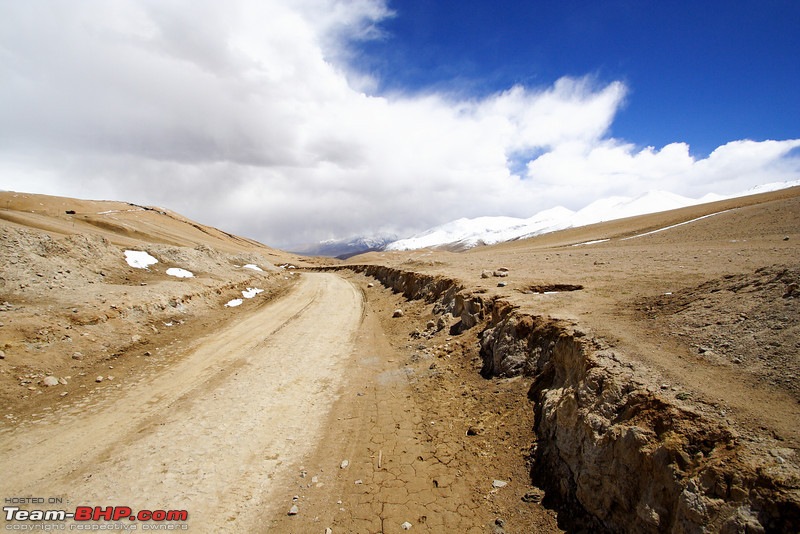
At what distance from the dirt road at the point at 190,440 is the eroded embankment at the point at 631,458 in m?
5.29

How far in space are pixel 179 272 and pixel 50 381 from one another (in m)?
16.7

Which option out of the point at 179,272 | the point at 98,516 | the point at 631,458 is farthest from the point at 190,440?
the point at 179,272

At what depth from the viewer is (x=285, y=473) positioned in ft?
23.7

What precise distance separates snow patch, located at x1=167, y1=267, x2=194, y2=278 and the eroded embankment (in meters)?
24.6

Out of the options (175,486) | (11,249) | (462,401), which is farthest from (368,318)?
(11,249)

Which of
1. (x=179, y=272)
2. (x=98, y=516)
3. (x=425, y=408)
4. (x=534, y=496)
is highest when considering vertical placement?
(x=179, y=272)

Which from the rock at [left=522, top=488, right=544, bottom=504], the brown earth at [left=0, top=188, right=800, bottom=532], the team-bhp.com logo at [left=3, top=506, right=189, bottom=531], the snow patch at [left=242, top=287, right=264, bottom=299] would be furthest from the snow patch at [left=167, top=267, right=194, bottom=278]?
the rock at [left=522, top=488, right=544, bottom=504]

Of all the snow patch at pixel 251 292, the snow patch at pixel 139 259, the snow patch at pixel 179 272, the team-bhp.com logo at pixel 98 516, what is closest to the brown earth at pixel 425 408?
the team-bhp.com logo at pixel 98 516

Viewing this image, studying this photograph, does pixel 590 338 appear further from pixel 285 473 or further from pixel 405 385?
pixel 285 473

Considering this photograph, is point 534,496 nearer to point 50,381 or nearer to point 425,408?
point 425,408

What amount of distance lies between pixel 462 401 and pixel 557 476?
374 cm

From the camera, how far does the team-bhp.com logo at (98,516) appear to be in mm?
5836

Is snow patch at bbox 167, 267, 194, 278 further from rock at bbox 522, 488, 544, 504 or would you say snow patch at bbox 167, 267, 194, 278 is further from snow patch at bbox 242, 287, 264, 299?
rock at bbox 522, 488, 544, 504

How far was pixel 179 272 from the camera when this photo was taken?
84.4 ft
